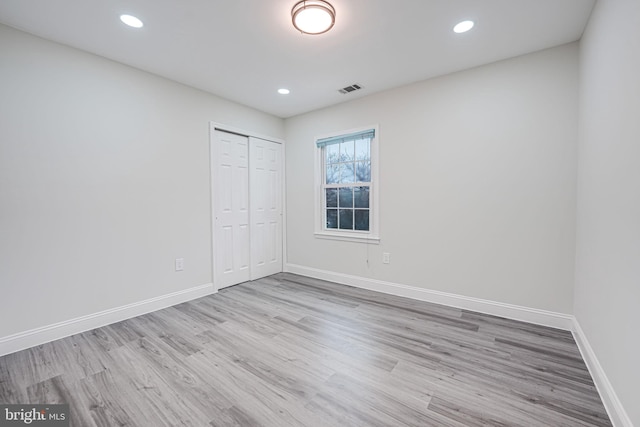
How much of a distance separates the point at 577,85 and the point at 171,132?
4066 millimetres

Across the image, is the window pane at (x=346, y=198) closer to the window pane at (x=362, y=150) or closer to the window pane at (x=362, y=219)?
the window pane at (x=362, y=219)

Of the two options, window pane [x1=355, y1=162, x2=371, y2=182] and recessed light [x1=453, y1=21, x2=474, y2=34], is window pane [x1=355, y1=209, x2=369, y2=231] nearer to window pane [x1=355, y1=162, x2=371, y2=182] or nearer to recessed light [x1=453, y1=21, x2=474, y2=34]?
window pane [x1=355, y1=162, x2=371, y2=182]

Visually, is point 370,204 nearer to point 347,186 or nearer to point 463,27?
point 347,186

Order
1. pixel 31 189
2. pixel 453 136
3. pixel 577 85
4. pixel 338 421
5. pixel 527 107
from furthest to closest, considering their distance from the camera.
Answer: pixel 453 136
pixel 527 107
pixel 577 85
pixel 31 189
pixel 338 421

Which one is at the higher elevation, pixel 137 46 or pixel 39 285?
pixel 137 46

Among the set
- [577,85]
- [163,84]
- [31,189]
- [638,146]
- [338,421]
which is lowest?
[338,421]

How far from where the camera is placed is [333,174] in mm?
4188

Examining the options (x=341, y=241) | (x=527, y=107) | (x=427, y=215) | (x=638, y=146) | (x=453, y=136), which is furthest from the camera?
(x=341, y=241)

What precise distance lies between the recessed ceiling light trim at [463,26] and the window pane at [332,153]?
6.82ft

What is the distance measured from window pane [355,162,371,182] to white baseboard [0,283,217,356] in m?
2.56

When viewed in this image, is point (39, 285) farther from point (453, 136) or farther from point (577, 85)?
point (577, 85)

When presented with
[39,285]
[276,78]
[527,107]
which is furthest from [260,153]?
[527,107]

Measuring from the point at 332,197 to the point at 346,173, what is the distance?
44 cm

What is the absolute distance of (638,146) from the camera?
4.26 ft
